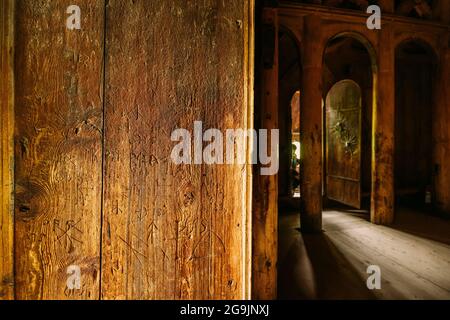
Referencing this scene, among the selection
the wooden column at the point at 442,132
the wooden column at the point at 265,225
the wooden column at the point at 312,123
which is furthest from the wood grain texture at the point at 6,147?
the wooden column at the point at 442,132

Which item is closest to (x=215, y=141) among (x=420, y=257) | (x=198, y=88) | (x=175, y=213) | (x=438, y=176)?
(x=198, y=88)

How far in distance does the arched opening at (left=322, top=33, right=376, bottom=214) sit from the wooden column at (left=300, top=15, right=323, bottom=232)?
1.08 m

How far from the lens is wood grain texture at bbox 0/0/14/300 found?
1056 mm

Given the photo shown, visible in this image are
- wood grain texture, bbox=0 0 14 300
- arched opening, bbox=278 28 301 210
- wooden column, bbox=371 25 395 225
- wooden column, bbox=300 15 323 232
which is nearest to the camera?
wood grain texture, bbox=0 0 14 300

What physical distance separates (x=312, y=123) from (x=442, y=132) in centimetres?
329

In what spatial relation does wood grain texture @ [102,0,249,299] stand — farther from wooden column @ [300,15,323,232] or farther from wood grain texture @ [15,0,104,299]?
wooden column @ [300,15,323,232]

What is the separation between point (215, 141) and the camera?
1183 millimetres

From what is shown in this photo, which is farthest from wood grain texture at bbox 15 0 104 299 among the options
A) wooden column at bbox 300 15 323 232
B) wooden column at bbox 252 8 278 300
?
wooden column at bbox 300 15 323 232

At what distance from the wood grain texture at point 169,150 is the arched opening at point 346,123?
206 inches

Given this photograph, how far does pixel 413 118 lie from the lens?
7781 mm

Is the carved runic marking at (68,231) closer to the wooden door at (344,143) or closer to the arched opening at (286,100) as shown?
the wooden door at (344,143)

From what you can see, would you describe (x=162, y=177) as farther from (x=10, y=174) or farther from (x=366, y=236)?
(x=366, y=236)

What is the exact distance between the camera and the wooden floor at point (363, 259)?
2.78m

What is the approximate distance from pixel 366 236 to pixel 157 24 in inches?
190
